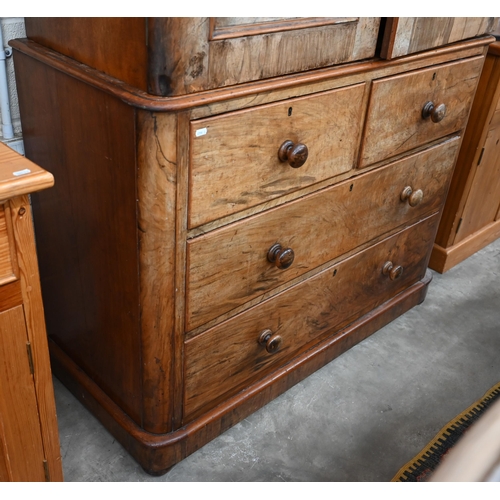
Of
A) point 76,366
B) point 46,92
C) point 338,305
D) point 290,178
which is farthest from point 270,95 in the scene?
point 76,366

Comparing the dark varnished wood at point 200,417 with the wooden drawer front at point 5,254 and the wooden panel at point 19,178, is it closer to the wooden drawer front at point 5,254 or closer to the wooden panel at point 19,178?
the wooden drawer front at point 5,254

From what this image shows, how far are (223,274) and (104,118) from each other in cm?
42

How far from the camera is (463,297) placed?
7.39 feet

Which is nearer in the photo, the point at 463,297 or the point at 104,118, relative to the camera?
the point at 104,118

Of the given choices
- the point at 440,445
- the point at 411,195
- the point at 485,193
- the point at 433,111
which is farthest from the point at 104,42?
the point at 485,193

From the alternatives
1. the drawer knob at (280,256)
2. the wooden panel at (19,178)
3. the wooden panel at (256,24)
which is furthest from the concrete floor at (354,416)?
the wooden panel at (256,24)

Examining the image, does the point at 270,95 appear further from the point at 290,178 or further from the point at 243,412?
the point at 243,412

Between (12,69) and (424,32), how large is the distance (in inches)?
38.8

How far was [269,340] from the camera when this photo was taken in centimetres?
153

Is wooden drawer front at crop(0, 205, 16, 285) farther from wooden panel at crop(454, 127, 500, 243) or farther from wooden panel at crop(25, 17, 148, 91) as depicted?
wooden panel at crop(454, 127, 500, 243)

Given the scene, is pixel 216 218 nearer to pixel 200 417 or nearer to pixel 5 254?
pixel 5 254

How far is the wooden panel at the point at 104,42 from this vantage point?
100cm

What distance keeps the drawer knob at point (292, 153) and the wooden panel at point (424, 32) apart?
324 mm

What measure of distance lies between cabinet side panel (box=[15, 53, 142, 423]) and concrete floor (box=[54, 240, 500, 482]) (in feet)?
0.57
